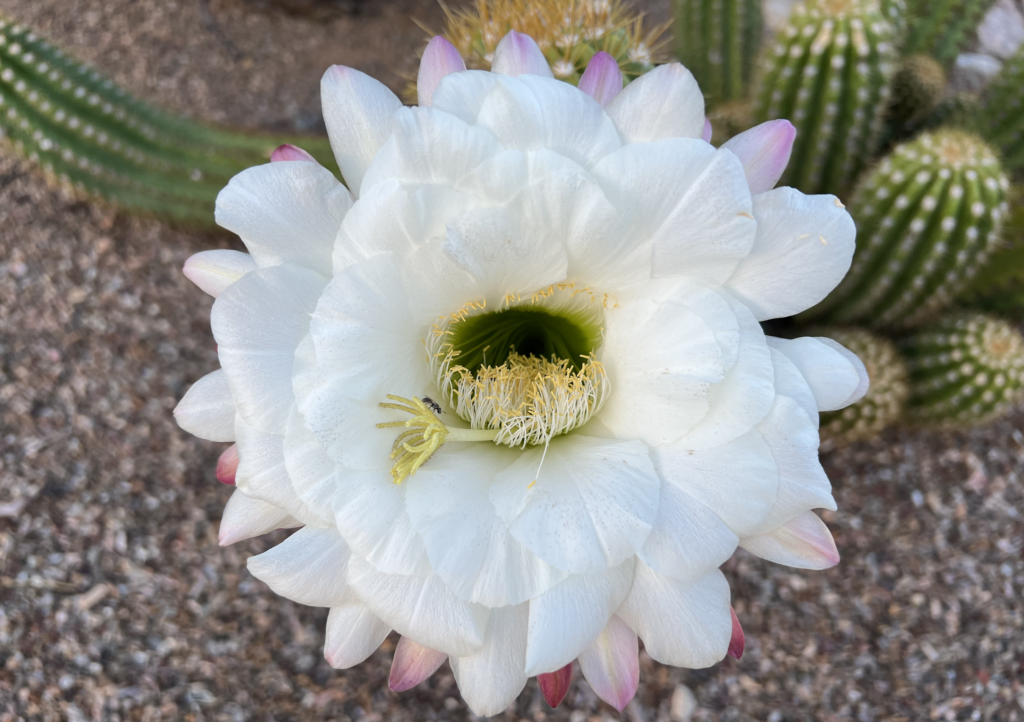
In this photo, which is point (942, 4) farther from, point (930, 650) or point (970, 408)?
point (930, 650)

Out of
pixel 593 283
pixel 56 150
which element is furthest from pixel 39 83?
pixel 593 283

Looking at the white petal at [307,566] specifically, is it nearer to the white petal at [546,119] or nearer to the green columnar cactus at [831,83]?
the white petal at [546,119]

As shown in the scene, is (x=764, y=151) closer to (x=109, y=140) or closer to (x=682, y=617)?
(x=682, y=617)

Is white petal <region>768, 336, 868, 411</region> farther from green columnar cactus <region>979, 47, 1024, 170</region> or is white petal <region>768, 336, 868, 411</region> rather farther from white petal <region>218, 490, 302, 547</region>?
green columnar cactus <region>979, 47, 1024, 170</region>

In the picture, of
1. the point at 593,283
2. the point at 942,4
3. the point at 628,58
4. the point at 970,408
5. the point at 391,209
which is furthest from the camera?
the point at 942,4

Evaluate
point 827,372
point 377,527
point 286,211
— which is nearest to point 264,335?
point 286,211

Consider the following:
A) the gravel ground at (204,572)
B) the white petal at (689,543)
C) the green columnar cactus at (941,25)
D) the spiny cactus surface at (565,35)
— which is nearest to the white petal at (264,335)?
the white petal at (689,543)
